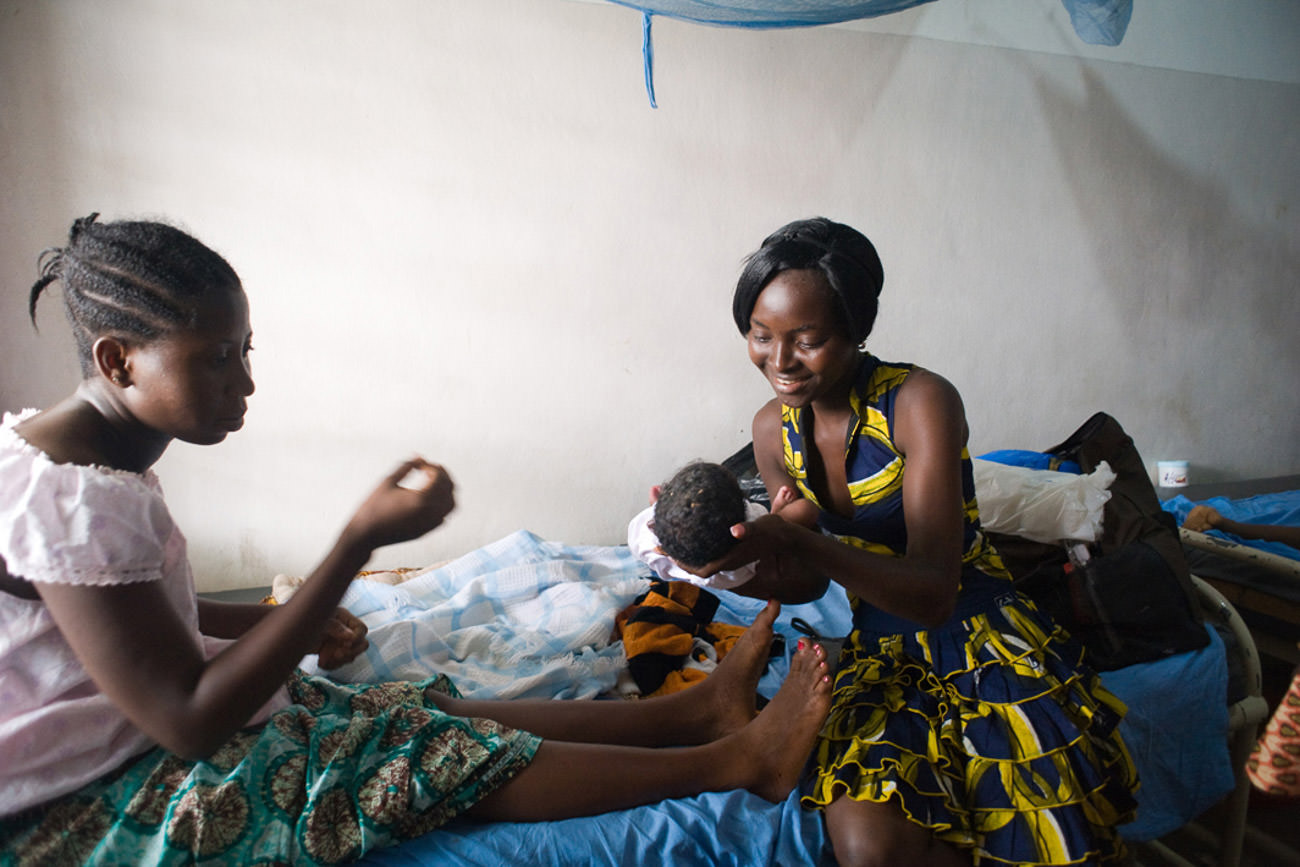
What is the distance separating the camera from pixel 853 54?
2.78 m

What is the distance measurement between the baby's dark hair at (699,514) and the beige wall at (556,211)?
143cm

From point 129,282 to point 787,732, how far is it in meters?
1.17

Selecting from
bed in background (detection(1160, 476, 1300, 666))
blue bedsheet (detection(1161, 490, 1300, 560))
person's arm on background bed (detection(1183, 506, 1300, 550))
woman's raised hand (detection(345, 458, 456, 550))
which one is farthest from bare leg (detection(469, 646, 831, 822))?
blue bedsheet (detection(1161, 490, 1300, 560))

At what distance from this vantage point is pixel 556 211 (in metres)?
2.55

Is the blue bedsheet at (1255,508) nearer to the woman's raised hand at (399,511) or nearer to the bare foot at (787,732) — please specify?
the bare foot at (787,732)

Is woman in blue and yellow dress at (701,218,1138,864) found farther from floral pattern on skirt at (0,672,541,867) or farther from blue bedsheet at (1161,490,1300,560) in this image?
blue bedsheet at (1161,490,1300,560)

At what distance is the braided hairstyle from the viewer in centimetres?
125

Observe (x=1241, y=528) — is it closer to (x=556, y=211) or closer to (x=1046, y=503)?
(x=1046, y=503)

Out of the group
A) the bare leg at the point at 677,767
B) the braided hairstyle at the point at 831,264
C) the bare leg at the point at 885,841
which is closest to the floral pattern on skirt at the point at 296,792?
the bare leg at the point at 677,767

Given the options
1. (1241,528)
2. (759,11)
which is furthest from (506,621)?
(1241,528)

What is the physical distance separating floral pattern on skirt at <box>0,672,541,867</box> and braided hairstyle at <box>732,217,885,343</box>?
0.84 meters

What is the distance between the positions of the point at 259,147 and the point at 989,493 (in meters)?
2.37

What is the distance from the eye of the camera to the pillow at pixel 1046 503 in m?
1.92

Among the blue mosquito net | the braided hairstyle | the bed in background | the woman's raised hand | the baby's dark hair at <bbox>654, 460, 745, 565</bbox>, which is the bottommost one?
the bed in background
